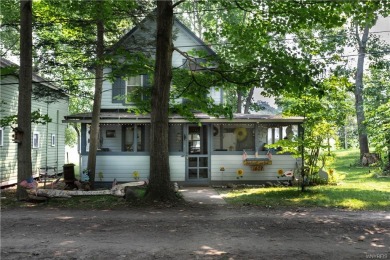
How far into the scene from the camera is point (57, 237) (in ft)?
21.8

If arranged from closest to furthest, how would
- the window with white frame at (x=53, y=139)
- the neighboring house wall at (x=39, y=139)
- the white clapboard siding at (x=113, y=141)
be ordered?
the neighboring house wall at (x=39, y=139)
the white clapboard siding at (x=113, y=141)
the window with white frame at (x=53, y=139)

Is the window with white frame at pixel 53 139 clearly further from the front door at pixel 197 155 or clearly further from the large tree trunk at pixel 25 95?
the large tree trunk at pixel 25 95

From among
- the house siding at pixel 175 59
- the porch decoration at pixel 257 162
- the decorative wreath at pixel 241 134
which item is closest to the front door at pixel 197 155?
the decorative wreath at pixel 241 134

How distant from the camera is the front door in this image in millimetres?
16844

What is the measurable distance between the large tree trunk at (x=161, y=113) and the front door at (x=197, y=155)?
20.1 ft

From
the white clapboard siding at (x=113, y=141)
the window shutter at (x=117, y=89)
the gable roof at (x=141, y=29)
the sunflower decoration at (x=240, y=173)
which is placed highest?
the gable roof at (x=141, y=29)

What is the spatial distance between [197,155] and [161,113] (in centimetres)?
648

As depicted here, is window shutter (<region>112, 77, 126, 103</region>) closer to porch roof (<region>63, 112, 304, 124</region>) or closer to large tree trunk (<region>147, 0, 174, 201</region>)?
porch roof (<region>63, 112, 304, 124</region>)

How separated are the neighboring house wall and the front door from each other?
8.31m

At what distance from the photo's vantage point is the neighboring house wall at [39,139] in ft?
56.5

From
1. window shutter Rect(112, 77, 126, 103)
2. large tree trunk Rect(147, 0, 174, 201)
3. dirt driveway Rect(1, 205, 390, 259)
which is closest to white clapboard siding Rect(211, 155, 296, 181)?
window shutter Rect(112, 77, 126, 103)

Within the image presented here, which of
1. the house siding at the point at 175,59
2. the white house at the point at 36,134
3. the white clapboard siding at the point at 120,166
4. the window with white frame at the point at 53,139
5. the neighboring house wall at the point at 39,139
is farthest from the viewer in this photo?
the window with white frame at the point at 53,139

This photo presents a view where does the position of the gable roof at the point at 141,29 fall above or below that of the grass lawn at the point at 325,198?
above

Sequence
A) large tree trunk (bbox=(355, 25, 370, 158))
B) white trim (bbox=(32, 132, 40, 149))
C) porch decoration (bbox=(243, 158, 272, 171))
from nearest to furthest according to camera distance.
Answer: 1. porch decoration (bbox=(243, 158, 272, 171))
2. white trim (bbox=(32, 132, 40, 149))
3. large tree trunk (bbox=(355, 25, 370, 158))
